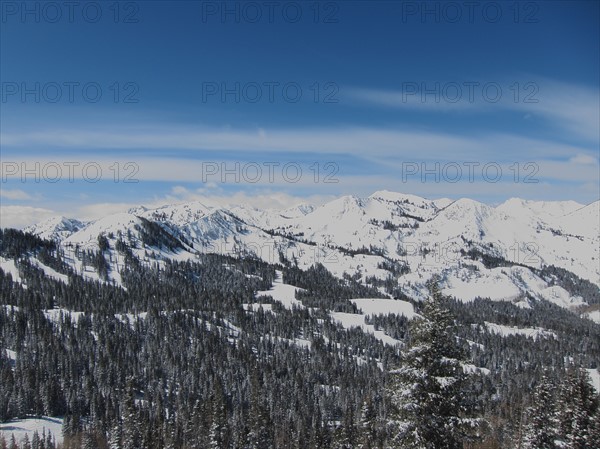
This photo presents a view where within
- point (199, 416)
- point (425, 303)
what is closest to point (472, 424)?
point (425, 303)

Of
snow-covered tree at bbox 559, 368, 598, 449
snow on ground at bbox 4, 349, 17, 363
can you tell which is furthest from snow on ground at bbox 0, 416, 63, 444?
snow-covered tree at bbox 559, 368, 598, 449

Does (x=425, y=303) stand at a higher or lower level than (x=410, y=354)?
higher

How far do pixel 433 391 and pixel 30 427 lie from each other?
521 feet

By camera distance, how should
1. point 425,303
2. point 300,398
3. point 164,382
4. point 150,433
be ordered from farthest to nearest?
point 164,382, point 300,398, point 150,433, point 425,303

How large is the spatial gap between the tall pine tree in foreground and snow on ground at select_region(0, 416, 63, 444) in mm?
145248

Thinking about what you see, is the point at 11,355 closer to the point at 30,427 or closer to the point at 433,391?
the point at 30,427

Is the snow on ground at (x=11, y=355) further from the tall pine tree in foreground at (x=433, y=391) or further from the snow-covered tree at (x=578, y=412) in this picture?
the tall pine tree in foreground at (x=433, y=391)

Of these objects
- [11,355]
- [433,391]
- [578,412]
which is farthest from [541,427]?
[11,355]

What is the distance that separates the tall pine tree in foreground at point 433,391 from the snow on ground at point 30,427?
5718 inches

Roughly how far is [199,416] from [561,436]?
106m

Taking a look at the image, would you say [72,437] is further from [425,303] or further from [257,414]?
[425,303]

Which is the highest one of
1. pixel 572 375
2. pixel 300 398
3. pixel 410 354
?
pixel 410 354

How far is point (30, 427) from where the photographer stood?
141m

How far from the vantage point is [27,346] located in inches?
7766
